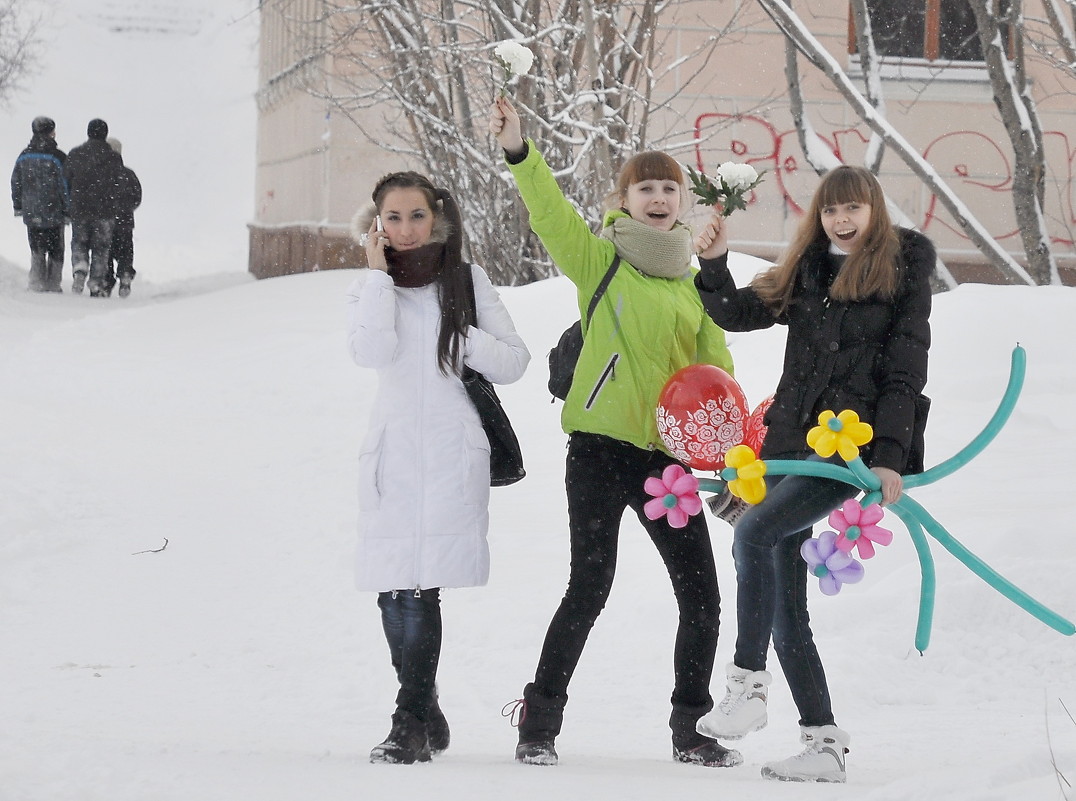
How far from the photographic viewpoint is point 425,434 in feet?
12.3

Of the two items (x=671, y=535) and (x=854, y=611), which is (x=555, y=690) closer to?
(x=671, y=535)

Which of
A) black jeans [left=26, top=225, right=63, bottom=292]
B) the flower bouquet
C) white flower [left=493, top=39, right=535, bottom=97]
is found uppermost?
black jeans [left=26, top=225, right=63, bottom=292]

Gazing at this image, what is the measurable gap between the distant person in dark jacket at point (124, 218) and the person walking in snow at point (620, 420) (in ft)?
43.9

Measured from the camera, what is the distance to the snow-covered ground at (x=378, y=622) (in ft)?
11.2

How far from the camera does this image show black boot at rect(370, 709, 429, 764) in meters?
3.59

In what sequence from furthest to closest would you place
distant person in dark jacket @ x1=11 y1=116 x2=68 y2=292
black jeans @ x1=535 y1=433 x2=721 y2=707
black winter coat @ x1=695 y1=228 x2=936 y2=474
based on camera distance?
distant person in dark jacket @ x1=11 y1=116 x2=68 y2=292 < black jeans @ x1=535 y1=433 x2=721 y2=707 < black winter coat @ x1=695 y1=228 x2=936 y2=474

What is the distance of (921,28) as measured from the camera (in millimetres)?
14500

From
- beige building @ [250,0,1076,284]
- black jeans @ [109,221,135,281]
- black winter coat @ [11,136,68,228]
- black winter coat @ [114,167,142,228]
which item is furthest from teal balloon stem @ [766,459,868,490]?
black winter coat @ [11,136,68,228]

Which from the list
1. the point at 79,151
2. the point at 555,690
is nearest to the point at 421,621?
the point at 555,690

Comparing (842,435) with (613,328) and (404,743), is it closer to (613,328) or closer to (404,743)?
(613,328)

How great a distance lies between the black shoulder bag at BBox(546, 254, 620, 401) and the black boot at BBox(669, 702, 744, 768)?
3.00ft

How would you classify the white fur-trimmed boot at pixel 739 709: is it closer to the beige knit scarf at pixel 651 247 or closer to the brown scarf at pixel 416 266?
the beige knit scarf at pixel 651 247

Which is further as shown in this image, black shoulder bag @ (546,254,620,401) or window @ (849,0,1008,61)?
window @ (849,0,1008,61)

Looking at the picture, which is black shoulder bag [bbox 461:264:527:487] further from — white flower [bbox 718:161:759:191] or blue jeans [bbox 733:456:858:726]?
white flower [bbox 718:161:759:191]
